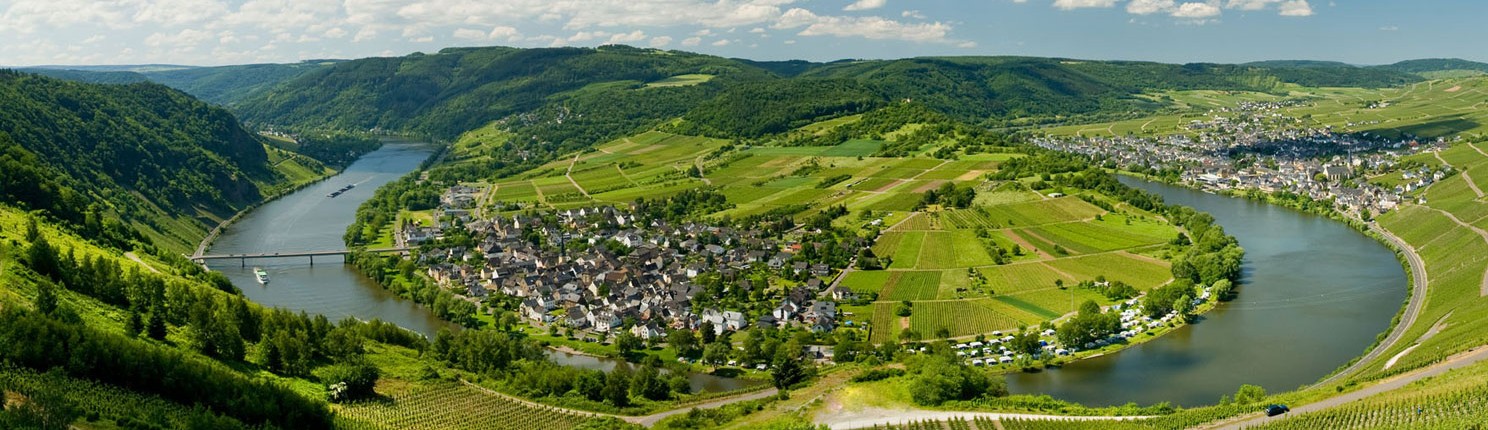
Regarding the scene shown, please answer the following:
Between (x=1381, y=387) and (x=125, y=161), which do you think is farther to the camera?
(x=125, y=161)

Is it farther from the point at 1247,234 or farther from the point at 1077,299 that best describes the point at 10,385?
the point at 1247,234

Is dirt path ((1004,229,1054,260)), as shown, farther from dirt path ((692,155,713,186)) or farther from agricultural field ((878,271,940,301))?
dirt path ((692,155,713,186))

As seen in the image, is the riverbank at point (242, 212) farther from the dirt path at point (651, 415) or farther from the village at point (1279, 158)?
the village at point (1279, 158)

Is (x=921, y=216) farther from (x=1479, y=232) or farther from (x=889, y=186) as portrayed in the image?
(x=1479, y=232)

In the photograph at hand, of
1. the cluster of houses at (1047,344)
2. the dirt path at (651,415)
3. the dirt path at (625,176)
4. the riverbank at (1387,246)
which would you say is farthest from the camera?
the dirt path at (625,176)

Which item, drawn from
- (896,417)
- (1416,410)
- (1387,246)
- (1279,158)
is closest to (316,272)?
(896,417)

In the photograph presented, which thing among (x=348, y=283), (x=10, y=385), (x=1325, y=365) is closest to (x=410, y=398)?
(x=10, y=385)

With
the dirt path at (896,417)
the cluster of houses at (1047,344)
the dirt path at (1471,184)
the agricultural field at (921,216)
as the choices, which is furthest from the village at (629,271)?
the dirt path at (1471,184)
